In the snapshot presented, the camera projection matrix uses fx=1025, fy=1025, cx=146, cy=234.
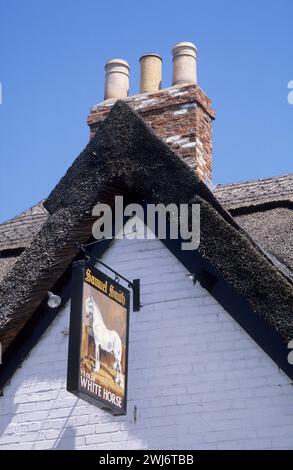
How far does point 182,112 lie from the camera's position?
1170cm

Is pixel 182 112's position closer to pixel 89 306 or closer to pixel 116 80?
pixel 116 80

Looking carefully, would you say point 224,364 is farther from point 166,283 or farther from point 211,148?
point 211,148

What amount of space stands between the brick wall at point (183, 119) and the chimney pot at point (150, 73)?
28 cm

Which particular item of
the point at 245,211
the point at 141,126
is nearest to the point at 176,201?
the point at 141,126

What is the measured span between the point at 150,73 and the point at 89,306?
5.54m

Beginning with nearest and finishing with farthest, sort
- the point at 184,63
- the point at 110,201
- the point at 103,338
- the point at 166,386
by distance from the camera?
the point at 103,338 < the point at 166,386 < the point at 110,201 < the point at 184,63

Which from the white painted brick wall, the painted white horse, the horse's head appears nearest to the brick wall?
the white painted brick wall

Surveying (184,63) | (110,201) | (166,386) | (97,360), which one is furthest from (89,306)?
(184,63)

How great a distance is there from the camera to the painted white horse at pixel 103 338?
729 centimetres

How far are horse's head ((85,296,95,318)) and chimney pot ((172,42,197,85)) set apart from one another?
5.18m

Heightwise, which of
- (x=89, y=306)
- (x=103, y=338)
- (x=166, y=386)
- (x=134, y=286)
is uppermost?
(x=134, y=286)

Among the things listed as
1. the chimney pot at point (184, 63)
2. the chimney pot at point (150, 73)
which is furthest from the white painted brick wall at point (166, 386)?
the chimney pot at point (150, 73)

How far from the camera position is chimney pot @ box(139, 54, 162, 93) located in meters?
12.2

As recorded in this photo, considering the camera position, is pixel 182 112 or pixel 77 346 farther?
pixel 182 112
